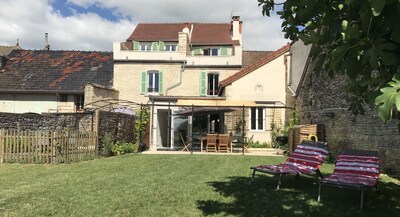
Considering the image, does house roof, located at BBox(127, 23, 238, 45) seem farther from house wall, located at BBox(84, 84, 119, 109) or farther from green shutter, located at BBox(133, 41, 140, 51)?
house wall, located at BBox(84, 84, 119, 109)

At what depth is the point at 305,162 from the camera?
8.42 metres

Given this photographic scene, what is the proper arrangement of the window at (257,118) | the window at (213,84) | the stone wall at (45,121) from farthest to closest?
the window at (213,84) < the window at (257,118) < the stone wall at (45,121)

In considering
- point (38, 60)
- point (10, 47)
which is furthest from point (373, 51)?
point (10, 47)

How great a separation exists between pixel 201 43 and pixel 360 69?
30.3 metres

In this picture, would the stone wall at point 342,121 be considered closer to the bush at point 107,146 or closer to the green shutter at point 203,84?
the bush at point 107,146

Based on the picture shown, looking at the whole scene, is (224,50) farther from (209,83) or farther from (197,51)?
(209,83)

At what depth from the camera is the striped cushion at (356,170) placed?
640 centimetres

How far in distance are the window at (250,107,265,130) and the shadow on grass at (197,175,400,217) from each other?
1413 cm

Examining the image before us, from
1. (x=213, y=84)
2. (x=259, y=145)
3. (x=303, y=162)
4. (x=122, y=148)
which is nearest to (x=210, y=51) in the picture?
(x=213, y=84)

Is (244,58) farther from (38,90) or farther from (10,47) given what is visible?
(10,47)

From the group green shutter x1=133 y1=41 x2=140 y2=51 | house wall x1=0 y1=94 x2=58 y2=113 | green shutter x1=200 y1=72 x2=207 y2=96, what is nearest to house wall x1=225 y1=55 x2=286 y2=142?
green shutter x1=200 y1=72 x2=207 y2=96

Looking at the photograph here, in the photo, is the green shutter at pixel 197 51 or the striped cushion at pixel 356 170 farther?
the green shutter at pixel 197 51

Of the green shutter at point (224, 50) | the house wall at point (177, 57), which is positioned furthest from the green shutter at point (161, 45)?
the house wall at point (177, 57)

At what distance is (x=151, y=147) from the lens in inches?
797
